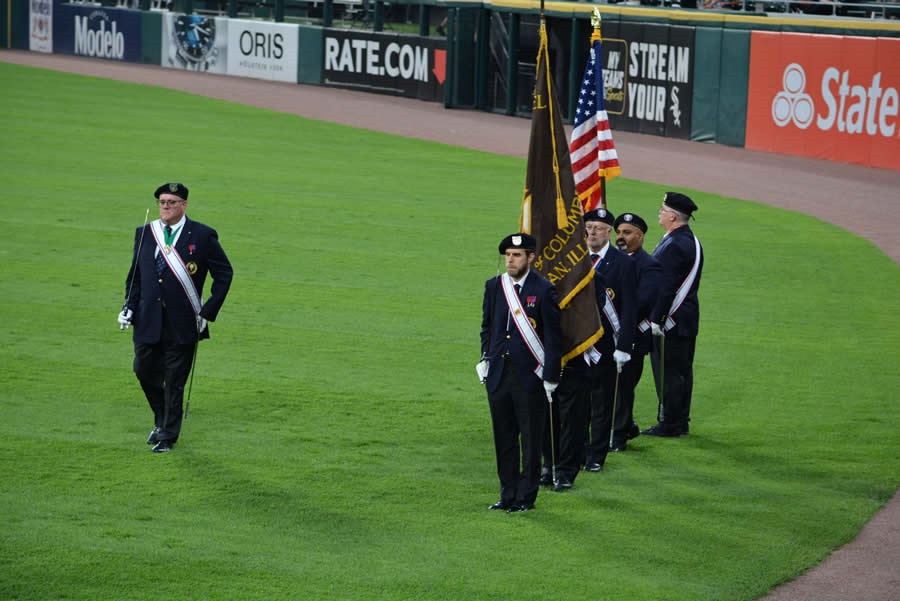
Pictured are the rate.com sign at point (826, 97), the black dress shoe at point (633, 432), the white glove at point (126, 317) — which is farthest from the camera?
the rate.com sign at point (826, 97)

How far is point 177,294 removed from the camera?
32.3ft

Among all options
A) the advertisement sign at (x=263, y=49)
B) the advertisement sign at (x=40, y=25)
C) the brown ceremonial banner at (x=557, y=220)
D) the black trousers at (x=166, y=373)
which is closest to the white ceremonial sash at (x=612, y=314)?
the brown ceremonial banner at (x=557, y=220)

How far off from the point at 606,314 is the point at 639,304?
472 millimetres

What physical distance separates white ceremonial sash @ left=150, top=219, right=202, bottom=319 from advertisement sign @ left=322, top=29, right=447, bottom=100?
25662 millimetres

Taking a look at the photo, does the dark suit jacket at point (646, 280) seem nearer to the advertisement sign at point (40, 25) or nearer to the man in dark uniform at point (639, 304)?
the man in dark uniform at point (639, 304)

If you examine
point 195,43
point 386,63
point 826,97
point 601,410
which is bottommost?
point 601,410

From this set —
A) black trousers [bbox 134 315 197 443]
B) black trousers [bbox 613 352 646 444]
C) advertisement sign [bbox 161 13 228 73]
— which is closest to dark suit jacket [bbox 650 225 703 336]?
black trousers [bbox 613 352 646 444]

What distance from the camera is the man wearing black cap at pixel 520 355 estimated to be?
866 cm

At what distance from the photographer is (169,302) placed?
9.81m

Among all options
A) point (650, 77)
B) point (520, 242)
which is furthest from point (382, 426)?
point (650, 77)

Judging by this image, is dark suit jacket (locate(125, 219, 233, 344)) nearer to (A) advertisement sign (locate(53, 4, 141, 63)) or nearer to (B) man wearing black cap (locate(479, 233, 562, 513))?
(B) man wearing black cap (locate(479, 233, 562, 513))

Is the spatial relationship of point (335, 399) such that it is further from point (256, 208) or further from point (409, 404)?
point (256, 208)

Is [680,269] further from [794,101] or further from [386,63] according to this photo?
[386,63]

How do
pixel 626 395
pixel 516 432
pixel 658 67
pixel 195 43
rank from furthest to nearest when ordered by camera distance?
1. pixel 195 43
2. pixel 658 67
3. pixel 626 395
4. pixel 516 432
